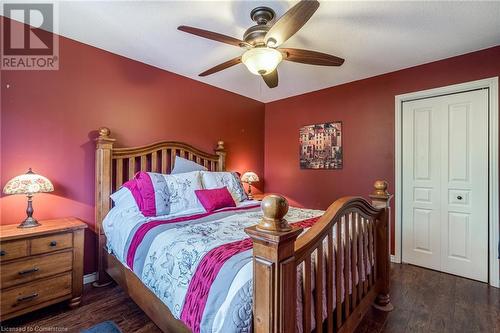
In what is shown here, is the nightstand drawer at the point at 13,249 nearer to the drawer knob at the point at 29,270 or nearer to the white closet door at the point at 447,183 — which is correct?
the drawer knob at the point at 29,270

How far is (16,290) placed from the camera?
5.76ft

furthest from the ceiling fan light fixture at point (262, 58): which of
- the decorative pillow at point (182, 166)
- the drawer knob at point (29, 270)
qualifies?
the drawer knob at point (29, 270)

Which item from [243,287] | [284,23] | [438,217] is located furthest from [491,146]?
[243,287]

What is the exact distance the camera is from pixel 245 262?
47.0 inches

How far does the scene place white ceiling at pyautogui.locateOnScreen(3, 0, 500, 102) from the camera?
1887 millimetres

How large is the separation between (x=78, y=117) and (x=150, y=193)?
1.09 m

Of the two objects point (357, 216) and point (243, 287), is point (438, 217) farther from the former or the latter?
point (243, 287)

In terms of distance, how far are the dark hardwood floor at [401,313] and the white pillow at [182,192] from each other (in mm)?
897

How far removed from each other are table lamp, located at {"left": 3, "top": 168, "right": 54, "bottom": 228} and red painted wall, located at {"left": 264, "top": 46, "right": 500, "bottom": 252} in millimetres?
3179

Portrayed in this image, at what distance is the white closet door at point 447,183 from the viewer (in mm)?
2594

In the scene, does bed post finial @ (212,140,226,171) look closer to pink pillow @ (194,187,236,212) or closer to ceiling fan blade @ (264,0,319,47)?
pink pillow @ (194,187,236,212)

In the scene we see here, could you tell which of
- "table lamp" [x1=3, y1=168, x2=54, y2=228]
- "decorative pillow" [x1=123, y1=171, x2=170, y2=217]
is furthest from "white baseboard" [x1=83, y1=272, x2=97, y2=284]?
"decorative pillow" [x1=123, y1=171, x2=170, y2=217]

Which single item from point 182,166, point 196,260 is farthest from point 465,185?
point 182,166

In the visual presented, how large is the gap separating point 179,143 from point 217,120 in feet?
2.67
